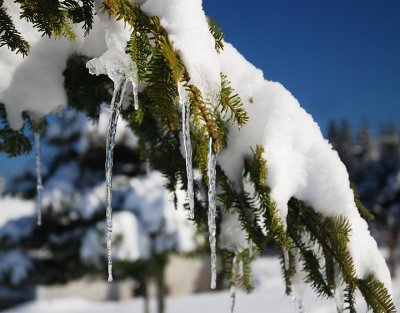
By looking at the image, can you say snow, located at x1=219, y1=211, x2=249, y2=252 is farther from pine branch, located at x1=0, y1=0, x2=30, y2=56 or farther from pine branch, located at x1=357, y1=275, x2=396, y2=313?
pine branch, located at x1=0, y1=0, x2=30, y2=56

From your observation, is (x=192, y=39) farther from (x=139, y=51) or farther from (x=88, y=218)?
(x=88, y=218)

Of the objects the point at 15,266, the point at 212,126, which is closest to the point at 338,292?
the point at 212,126

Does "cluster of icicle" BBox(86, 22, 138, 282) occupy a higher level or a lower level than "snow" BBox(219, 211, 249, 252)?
higher

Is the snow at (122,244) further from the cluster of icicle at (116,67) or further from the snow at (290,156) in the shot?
the cluster of icicle at (116,67)

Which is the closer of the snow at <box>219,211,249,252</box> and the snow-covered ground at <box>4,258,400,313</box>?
the snow at <box>219,211,249,252</box>

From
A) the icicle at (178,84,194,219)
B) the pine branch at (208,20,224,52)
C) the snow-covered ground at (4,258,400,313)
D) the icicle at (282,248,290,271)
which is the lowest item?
the snow-covered ground at (4,258,400,313)

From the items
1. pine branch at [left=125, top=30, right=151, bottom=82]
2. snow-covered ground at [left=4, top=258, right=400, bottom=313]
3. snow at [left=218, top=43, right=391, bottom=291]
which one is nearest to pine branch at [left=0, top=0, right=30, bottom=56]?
pine branch at [left=125, top=30, right=151, bottom=82]

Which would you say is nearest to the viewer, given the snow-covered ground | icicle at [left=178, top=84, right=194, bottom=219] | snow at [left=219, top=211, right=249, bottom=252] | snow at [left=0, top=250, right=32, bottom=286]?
icicle at [left=178, top=84, right=194, bottom=219]

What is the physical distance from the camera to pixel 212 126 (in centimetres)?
98

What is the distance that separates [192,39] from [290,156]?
0.55 meters

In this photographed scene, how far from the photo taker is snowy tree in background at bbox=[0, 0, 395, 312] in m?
0.98

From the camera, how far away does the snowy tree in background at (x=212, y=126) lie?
3.22 feet

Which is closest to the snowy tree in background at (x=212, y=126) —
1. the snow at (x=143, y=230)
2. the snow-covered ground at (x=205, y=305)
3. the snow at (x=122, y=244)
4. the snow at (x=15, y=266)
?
the snow at (x=143, y=230)

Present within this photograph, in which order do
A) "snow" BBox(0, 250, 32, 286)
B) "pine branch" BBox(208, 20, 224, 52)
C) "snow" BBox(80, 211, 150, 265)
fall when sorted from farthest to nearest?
"snow" BBox(0, 250, 32, 286), "snow" BBox(80, 211, 150, 265), "pine branch" BBox(208, 20, 224, 52)
